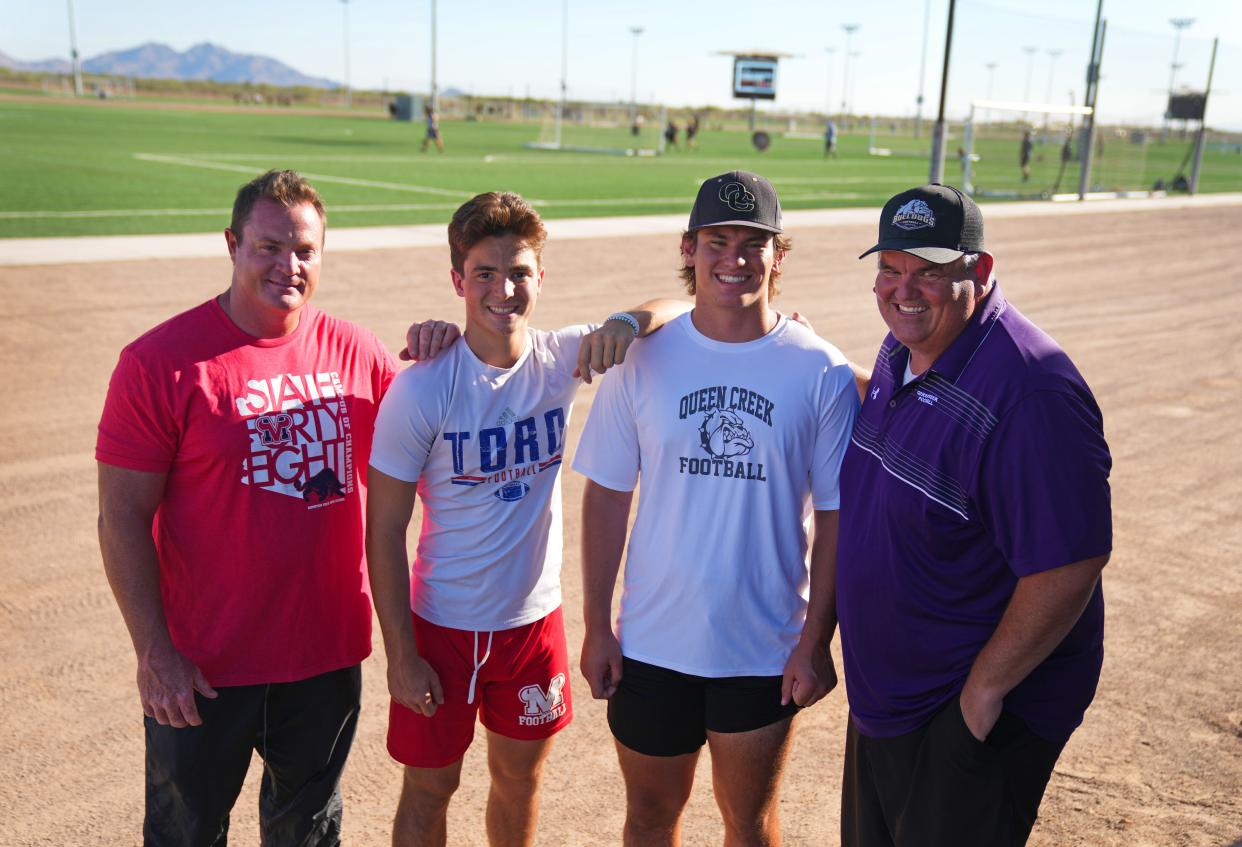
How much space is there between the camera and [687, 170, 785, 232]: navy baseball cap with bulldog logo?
3.13 m

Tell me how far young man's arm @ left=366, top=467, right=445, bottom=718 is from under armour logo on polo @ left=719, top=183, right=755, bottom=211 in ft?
4.09

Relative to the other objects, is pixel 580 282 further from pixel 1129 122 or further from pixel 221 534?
pixel 1129 122

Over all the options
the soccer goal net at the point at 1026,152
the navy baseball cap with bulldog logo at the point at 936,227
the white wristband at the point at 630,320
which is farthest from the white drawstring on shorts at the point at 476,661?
the soccer goal net at the point at 1026,152

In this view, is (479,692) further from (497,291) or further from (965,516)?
(965,516)

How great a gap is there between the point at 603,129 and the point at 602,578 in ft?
243

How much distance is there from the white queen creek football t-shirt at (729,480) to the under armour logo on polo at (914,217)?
52 centimetres

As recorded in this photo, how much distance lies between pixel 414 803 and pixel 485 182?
25.4 metres

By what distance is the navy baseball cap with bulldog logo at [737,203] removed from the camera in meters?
3.13

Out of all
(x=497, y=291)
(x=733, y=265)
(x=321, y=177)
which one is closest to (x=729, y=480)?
(x=733, y=265)

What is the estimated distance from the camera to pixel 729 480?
3.17 meters

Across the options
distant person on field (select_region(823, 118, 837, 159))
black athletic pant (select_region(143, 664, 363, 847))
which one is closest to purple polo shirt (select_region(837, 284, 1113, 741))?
black athletic pant (select_region(143, 664, 363, 847))

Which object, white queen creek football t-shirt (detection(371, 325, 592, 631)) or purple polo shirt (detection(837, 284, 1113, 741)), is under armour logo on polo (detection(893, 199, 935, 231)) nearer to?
purple polo shirt (detection(837, 284, 1113, 741))

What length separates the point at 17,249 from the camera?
47.3ft

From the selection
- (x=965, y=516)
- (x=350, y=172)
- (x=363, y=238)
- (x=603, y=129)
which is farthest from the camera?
(x=603, y=129)
